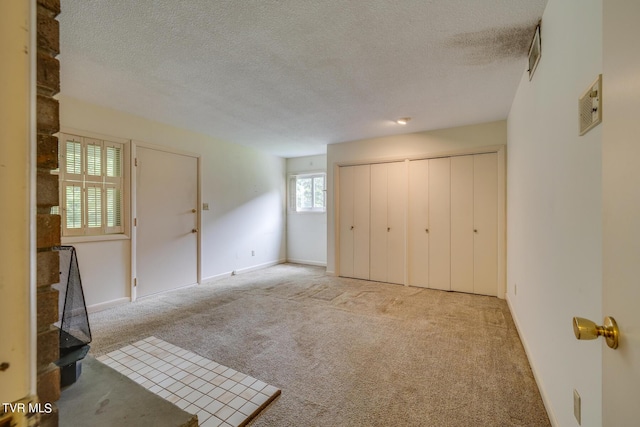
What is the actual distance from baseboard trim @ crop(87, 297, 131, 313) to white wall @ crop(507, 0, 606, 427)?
4192 mm

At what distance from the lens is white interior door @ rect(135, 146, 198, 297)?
12.1ft

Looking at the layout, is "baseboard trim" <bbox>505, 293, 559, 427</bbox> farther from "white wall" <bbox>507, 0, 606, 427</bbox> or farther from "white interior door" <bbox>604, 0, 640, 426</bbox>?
"white interior door" <bbox>604, 0, 640, 426</bbox>

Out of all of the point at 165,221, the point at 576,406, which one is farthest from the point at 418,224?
the point at 165,221

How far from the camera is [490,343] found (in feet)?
8.03

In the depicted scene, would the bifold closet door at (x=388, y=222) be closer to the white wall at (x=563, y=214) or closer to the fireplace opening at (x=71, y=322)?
the white wall at (x=563, y=214)

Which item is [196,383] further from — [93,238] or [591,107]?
[591,107]

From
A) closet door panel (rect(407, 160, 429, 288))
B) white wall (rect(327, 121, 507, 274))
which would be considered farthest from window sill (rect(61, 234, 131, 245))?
closet door panel (rect(407, 160, 429, 288))

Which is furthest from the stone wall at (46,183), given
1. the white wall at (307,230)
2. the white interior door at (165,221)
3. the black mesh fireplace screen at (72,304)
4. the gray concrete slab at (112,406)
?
the white wall at (307,230)

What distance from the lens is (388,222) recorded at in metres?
4.50

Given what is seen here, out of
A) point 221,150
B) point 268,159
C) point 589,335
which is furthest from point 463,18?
point 268,159

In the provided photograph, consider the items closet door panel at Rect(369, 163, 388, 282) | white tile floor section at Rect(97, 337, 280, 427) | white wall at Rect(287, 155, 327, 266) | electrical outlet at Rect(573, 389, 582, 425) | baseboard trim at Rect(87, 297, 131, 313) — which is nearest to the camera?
electrical outlet at Rect(573, 389, 582, 425)

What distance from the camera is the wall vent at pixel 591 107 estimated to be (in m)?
0.97

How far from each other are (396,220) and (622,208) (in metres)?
3.89

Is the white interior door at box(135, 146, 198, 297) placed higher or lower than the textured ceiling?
Result: lower
